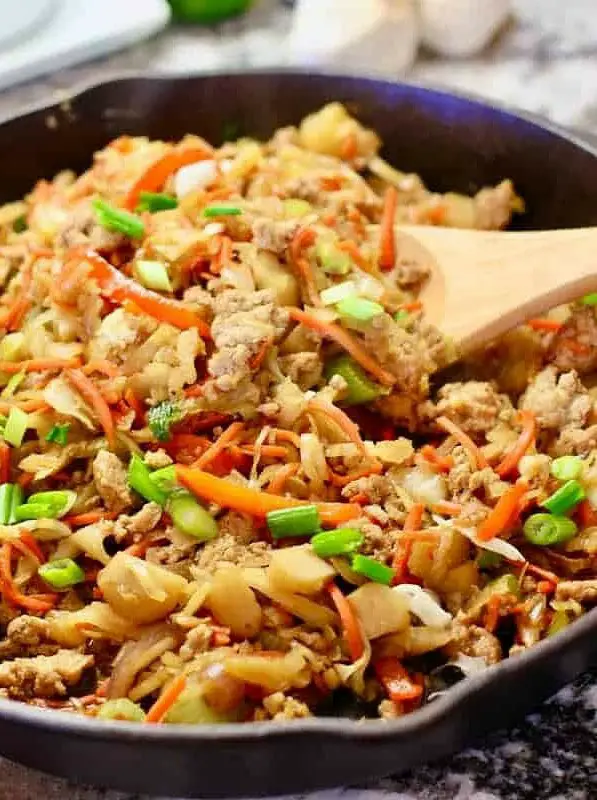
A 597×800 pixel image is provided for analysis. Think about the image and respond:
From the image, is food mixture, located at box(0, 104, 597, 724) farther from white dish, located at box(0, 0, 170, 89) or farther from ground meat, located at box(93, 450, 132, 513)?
white dish, located at box(0, 0, 170, 89)

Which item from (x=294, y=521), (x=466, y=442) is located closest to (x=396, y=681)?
(x=294, y=521)

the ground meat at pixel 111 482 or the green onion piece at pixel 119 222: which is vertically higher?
the green onion piece at pixel 119 222

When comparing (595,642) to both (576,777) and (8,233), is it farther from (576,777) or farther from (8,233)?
(8,233)

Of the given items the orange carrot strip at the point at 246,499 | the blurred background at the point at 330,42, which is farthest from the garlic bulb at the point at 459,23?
the orange carrot strip at the point at 246,499

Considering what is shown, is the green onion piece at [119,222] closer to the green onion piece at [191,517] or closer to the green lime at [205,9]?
the green onion piece at [191,517]

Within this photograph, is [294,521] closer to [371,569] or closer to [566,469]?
[371,569]

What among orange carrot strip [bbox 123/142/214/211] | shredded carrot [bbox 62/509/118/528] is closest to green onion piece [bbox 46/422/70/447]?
shredded carrot [bbox 62/509/118/528]

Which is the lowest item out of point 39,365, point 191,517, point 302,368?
point 191,517
